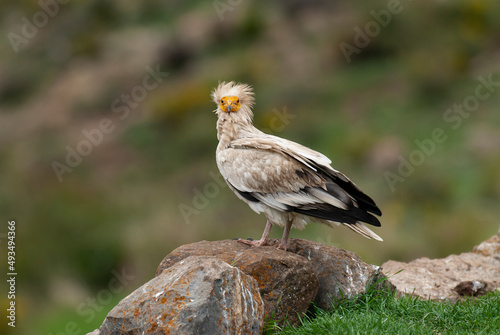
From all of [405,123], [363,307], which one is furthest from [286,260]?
[405,123]

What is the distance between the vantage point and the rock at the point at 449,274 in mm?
10000

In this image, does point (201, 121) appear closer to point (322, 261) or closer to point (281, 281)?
point (322, 261)

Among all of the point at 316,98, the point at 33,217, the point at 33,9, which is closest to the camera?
the point at 33,217

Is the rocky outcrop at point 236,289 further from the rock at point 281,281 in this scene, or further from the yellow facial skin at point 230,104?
the yellow facial skin at point 230,104

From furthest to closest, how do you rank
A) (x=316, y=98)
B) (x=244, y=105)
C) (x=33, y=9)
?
(x=33, y=9)
(x=316, y=98)
(x=244, y=105)

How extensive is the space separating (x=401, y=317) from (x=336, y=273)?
2.88ft

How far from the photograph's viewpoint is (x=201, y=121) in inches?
1222

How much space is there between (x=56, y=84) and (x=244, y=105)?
3062 cm

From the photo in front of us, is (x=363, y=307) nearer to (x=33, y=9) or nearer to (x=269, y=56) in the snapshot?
(x=269, y=56)

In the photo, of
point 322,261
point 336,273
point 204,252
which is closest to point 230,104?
point 204,252

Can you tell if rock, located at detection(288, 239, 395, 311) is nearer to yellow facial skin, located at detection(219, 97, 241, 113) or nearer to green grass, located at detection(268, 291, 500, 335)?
green grass, located at detection(268, 291, 500, 335)

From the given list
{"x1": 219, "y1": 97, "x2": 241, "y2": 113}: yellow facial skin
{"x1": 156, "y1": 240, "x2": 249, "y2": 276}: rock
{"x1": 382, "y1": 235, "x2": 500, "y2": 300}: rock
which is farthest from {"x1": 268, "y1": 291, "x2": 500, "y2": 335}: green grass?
{"x1": 219, "y1": 97, "x2": 241, "y2": 113}: yellow facial skin

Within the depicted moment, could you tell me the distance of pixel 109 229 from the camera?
56.0ft

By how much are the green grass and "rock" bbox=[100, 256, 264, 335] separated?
72cm
